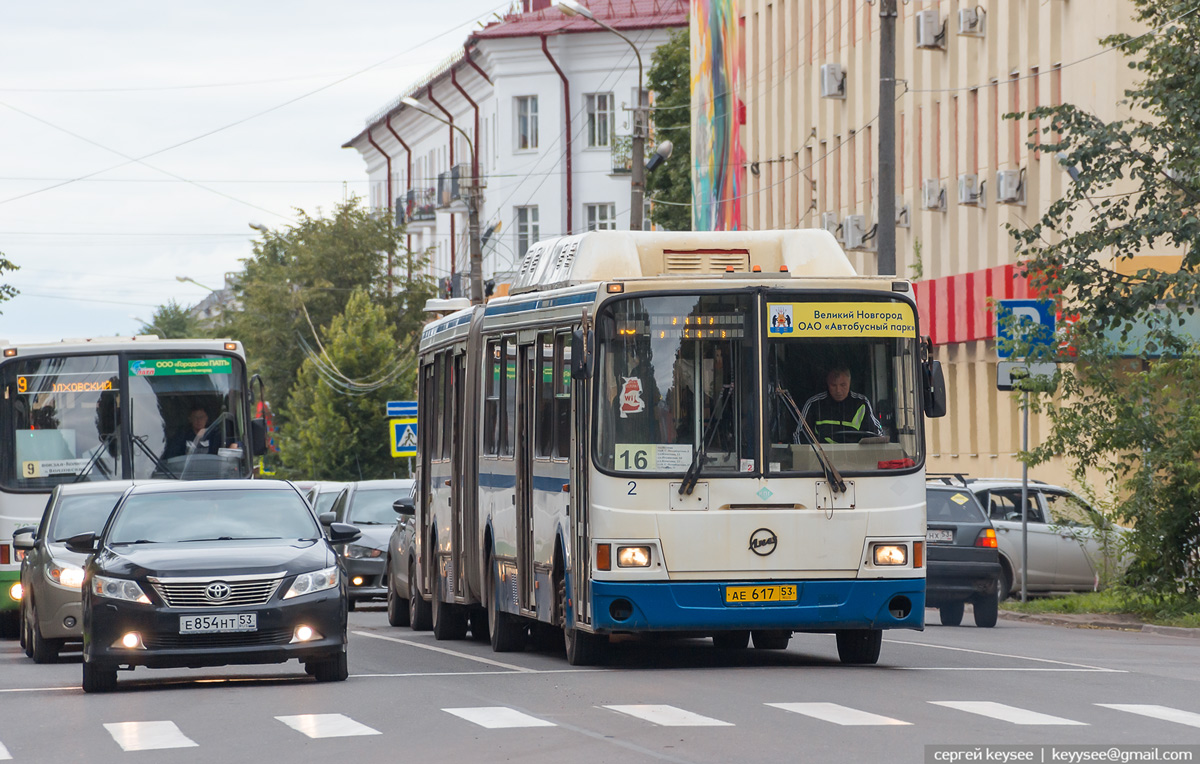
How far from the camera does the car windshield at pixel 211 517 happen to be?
16266mm

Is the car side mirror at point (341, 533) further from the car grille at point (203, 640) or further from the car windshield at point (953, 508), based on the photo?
the car windshield at point (953, 508)

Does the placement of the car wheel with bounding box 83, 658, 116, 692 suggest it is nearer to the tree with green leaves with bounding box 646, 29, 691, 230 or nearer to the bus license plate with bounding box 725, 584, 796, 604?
the bus license plate with bounding box 725, 584, 796, 604

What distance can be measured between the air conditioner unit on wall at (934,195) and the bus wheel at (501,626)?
931 inches

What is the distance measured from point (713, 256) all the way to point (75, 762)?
24.7 feet

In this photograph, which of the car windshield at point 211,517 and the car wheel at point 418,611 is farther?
the car wheel at point 418,611

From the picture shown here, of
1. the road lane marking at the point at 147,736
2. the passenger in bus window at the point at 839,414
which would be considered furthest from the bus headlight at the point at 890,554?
the road lane marking at the point at 147,736

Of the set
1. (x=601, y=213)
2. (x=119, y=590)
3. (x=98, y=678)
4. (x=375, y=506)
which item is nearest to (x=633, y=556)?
(x=119, y=590)

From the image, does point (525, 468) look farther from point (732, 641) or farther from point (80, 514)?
point (80, 514)

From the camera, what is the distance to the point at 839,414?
16.0 m

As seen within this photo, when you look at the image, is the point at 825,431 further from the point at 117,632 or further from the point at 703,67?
the point at 703,67

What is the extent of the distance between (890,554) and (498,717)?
412 cm

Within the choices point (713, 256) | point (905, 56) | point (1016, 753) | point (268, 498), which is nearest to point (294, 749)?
point (1016, 753)

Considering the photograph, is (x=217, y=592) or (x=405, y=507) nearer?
(x=217, y=592)

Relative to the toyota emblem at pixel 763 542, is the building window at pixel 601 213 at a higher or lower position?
higher
